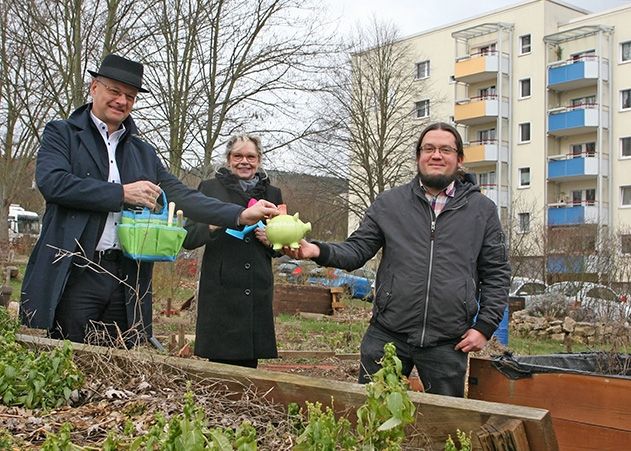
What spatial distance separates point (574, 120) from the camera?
3394cm

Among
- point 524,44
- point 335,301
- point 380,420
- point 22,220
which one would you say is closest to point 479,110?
point 524,44

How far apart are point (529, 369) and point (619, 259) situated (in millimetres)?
13657

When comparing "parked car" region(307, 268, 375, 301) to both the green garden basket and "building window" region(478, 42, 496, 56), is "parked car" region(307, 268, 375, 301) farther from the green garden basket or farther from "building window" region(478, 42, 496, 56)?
"building window" region(478, 42, 496, 56)

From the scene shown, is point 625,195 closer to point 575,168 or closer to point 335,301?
point 575,168

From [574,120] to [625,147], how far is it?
2653 millimetres

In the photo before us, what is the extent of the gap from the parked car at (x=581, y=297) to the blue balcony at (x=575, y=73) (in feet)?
66.9

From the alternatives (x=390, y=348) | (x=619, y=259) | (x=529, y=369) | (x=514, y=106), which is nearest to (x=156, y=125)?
(x=619, y=259)

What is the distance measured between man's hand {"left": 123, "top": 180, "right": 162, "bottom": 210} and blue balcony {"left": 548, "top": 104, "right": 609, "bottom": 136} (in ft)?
109

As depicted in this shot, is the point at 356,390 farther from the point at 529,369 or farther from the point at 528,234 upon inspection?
the point at 528,234

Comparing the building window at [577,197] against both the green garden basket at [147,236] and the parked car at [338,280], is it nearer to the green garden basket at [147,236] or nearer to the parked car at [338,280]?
the parked car at [338,280]

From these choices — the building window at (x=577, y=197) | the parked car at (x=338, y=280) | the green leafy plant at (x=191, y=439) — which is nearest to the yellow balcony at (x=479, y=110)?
the building window at (x=577, y=197)

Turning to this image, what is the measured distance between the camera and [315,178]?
27.1 m

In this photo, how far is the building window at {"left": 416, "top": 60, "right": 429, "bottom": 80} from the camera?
136 feet

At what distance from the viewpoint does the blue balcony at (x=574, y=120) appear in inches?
1315
